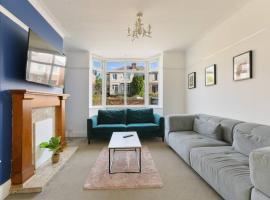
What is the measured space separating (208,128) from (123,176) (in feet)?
5.81

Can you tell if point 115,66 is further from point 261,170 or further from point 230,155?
point 261,170

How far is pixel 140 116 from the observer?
5.61m

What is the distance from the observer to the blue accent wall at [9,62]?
89.9 inches

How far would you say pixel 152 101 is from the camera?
657 cm

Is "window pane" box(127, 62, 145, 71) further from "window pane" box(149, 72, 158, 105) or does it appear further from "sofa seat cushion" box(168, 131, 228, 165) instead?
"sofa seat cushion" box(168, 131, 228, 165)

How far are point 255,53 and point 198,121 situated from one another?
171 centimetres

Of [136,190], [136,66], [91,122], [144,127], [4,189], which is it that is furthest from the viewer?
[136,66]

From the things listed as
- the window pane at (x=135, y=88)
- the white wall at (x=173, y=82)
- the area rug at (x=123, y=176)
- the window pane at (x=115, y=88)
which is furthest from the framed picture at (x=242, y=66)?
the window pane at (x=115, y=88)

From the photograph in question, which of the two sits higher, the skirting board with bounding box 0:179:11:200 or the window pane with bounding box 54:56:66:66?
the window pane with bounding box 54:56:66:66

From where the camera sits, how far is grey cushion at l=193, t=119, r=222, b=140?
335 centimetres

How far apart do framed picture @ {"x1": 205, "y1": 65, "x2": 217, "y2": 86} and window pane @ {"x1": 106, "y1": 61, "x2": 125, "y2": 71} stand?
2.98 metres

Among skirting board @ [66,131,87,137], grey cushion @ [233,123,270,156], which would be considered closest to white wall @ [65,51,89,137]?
skirting board @ [66,131,87,137]

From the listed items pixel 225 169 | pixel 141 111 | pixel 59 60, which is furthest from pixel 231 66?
Result: pixel 59 60

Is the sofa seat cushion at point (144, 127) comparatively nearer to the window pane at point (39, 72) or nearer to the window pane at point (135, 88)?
the window pane at point (135, 88)
